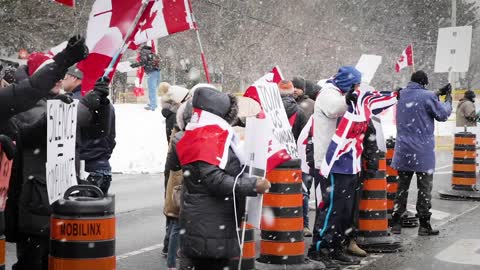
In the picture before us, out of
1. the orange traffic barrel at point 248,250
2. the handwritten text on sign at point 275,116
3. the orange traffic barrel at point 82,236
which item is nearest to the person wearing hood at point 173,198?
the orange traffic barrel at point 248,250

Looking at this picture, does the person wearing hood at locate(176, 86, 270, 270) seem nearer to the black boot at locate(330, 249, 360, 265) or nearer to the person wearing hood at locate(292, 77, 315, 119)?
the black boot at locate(330, 249, 360, 265)

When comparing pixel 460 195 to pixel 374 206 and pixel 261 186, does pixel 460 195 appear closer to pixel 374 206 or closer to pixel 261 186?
pixel 374 206

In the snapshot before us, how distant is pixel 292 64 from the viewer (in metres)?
56.5

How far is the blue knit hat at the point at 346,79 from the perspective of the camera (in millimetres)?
8156

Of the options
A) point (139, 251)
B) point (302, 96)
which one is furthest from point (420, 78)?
point (139, 251)

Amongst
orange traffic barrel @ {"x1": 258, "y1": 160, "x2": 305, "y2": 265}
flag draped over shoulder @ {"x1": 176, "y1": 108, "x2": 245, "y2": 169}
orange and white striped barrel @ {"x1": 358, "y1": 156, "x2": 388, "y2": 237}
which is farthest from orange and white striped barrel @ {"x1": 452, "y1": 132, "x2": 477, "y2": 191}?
flag draped over shoulder @ {"x1": 176, "y1": 108, "x2": 245, "y2": 169}

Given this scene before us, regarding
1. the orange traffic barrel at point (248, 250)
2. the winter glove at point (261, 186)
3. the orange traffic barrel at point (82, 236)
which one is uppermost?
the winter glove at point (261, 186)

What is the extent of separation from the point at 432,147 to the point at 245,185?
17.9 ft

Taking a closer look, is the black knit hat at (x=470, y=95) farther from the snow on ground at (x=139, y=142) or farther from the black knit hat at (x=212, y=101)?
the black knit hat at (x=212, y=101)

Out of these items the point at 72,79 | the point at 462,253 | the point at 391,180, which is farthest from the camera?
the point at 391,180

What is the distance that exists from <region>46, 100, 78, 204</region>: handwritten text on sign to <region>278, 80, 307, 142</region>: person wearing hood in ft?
14.9

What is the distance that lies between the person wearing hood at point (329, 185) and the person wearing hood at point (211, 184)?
276 cm

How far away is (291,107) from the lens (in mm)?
9859

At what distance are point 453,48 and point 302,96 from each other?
625 centimetres
